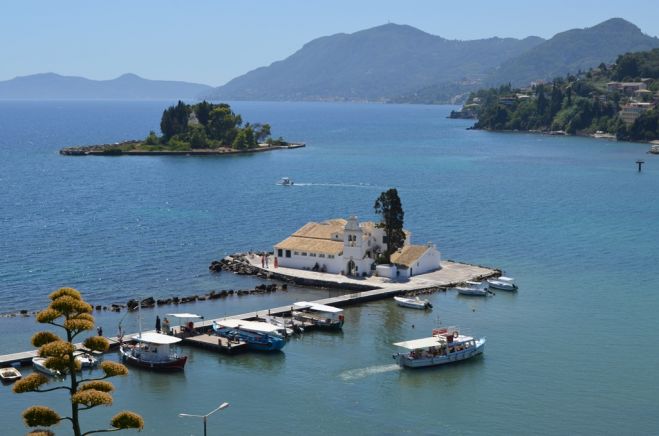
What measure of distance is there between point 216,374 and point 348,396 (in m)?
7.49

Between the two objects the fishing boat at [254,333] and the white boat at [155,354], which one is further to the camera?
the fishing boat at [254,333]

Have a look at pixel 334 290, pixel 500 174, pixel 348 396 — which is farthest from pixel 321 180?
pixel 348 396

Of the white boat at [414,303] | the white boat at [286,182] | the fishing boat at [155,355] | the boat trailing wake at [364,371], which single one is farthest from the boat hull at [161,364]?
the white boat at [286,182]

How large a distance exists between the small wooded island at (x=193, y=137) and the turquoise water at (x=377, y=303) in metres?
32.7

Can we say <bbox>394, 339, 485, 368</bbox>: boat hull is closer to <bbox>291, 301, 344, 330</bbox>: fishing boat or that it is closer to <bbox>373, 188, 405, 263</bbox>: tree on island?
<bbox>291, 301, 344, 330</bbox>: fishing boat

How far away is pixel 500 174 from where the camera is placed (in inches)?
5861

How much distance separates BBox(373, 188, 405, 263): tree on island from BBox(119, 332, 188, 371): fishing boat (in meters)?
23.2

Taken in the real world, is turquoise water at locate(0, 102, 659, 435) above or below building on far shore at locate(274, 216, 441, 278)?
below

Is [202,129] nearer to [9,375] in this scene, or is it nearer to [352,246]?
[352,246]

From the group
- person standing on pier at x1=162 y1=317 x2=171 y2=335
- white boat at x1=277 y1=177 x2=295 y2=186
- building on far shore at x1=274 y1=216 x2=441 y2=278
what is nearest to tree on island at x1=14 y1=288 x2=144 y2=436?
person standing on pier at x1=162 y1=317 x2=171 y2=335

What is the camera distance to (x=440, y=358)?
50000mm

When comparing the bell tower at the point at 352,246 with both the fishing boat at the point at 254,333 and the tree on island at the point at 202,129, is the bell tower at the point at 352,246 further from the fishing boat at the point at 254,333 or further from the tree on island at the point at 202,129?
the tree on island at the point at 202,129

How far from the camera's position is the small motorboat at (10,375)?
151 feet

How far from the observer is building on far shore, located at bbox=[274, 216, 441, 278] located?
67.9 meters
